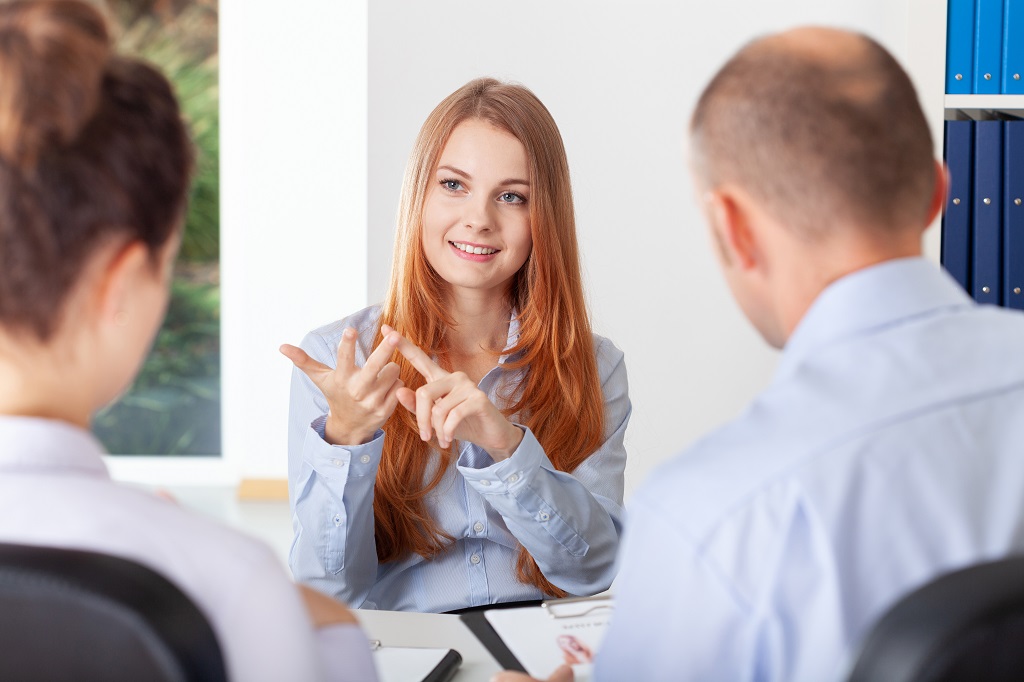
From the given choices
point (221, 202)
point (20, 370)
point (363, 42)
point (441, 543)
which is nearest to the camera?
point (20, 370)

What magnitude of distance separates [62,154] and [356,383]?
844 millimetres

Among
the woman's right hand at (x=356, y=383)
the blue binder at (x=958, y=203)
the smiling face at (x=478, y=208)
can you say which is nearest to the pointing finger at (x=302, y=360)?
the woman's right hand at (x=356, y=383)

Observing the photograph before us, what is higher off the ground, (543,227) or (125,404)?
(543,227)

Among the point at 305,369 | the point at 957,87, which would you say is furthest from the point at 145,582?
the point at 957,87

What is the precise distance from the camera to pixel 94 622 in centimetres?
A: 66

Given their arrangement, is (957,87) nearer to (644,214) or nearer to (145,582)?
(644,214)

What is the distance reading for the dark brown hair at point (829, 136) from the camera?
3.12 ft

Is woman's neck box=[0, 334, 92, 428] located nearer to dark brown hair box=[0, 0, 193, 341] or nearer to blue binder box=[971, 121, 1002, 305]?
dark brown hair box=[0, 0, 193, 341]

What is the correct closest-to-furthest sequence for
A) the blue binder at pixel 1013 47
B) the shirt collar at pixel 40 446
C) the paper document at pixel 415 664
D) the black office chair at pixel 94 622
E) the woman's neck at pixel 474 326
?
the black office chair at pixel 94 622, the shirt collar at pixel 40 446, the paper document at pixel 415 664, the woman's neck at pixel 474 326, the blue binder at pixel 1013 47

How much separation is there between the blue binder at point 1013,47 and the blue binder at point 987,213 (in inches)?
4.0

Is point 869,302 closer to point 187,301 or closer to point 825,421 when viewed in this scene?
point 825,421

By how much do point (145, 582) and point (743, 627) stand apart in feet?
1.48

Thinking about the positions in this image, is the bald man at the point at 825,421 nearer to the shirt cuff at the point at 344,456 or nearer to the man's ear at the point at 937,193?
the man's ear at the point at 937,193

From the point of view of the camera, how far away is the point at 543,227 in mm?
1944
